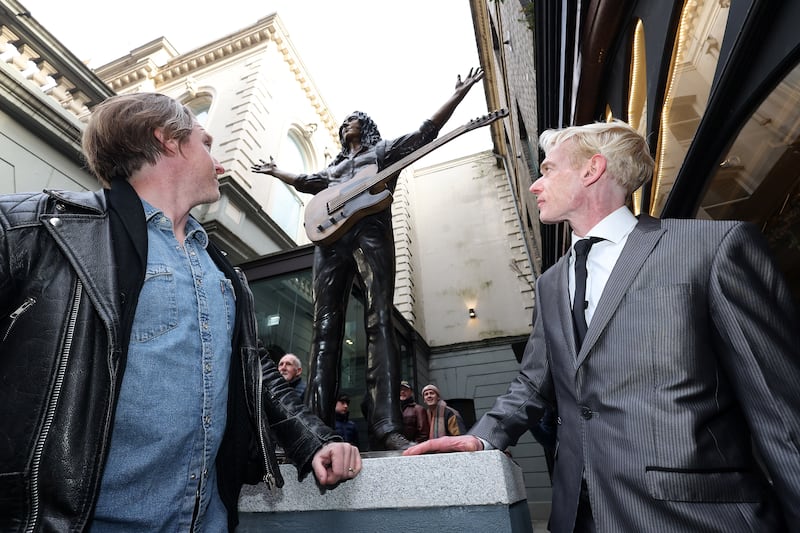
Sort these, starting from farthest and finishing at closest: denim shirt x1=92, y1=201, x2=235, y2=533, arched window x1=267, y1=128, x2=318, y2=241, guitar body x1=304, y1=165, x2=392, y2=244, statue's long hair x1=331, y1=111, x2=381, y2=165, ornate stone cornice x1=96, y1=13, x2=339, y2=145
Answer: ornate stone cornice x1=96, y1=13, x2=339, y2=145
arched window x1=267, y1=128, x2=318, y2=241
statue's long hair x1=331, y1=111, x2=381, y2=165
guitar body x1=304, y1=165, x2=392, y2=244
denim shirt x1=92, y1=201, x2=235, y2=533

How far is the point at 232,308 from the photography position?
1409mm

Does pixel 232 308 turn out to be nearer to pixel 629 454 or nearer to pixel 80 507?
pixel 80 507

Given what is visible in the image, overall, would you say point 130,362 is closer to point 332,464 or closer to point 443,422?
point 332,464

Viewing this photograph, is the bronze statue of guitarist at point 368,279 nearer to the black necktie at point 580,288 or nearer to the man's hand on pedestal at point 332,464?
the man's hand on pedestal at point 332,464

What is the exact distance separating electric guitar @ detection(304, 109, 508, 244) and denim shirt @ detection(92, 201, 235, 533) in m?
1.40

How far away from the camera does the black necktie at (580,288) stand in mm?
1411

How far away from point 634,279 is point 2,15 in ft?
25.9

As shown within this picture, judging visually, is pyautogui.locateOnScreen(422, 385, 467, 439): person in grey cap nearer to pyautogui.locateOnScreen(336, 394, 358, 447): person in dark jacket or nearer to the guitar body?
pyautogui.locateOnScreen(336, 394, 358, 447): person in dark jacket

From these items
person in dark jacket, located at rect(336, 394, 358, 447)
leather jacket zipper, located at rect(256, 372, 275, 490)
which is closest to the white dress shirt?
leather jacket zipper, located at rect(256, 372, 275, 490)

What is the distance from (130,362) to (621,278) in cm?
148

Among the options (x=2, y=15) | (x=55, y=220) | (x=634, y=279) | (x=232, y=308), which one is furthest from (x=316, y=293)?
(x=2, y=15)

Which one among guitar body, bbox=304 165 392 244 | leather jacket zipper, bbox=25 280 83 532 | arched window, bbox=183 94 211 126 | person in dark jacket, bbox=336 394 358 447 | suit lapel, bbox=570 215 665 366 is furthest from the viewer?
arched window, bbox=183 94 211 126

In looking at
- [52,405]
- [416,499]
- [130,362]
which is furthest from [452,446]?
[52,405]

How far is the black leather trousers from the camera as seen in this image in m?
2.37
